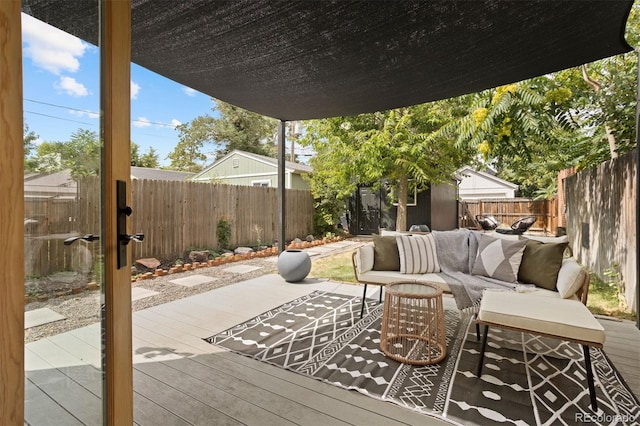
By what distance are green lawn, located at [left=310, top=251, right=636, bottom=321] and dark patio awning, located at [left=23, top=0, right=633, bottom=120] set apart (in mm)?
2736

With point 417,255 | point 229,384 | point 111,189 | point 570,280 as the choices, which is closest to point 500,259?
point 570,280

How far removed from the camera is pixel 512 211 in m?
13.1

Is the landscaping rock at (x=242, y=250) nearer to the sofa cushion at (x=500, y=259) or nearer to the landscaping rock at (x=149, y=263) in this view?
the landscaping rock at (x=149, y=263)

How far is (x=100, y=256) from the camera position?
4.10 feet

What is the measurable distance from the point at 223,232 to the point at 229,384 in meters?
5.44

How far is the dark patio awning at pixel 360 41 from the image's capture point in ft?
6.32

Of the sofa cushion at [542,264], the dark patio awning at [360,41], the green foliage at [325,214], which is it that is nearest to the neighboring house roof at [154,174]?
the green foliage at [325,214]

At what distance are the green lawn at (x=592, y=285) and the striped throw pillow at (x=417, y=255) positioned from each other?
169 cm

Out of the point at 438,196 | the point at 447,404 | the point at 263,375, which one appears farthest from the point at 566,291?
the point at 438,196

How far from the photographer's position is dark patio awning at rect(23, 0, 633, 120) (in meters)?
1.93

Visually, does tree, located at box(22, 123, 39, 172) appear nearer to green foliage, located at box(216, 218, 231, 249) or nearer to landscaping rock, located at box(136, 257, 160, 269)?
landscaping rock, located at box(136, 257, 160, 269)

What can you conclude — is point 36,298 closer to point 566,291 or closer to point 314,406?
point 314,406

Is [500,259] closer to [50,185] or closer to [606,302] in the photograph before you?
[606,302]

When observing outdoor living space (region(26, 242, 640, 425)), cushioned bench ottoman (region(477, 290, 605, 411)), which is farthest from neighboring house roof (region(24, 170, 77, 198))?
cushioned bench ottoman (region(477, 290, 605, 411))
